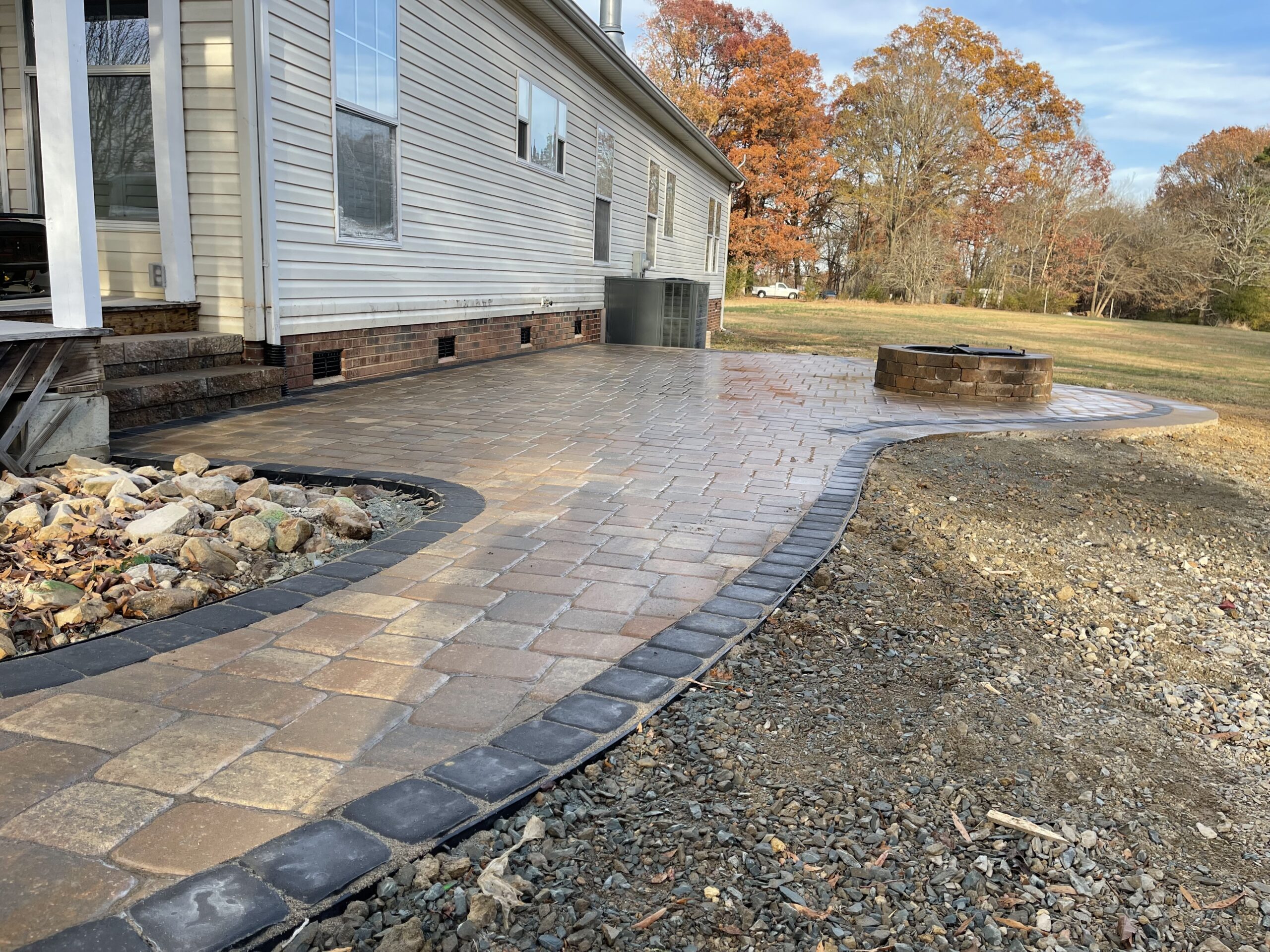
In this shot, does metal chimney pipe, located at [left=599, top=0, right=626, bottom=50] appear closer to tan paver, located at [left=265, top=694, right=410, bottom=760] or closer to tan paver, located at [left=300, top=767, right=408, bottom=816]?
tan paver, located at [left=265, top=694, right=410, bottom=760]

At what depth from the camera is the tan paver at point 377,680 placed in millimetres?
2229

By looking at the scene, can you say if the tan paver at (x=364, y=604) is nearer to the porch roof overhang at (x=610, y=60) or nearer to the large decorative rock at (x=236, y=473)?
the large decorative rock at (x=236, y=473)

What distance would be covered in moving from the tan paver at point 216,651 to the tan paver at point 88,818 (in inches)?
22.3

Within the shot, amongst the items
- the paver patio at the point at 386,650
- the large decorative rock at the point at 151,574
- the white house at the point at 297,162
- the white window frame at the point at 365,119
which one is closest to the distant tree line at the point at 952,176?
the white house at the point at 297,162

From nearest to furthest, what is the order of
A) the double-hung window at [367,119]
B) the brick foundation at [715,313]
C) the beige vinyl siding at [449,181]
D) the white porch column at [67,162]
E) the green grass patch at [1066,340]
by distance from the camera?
1. the white porch column at [67,162]
2. the beige vinyl siding at [449,181]
3. the double-hung window at [367,119]
4. the green grass patch at [1066,340]
5. the brick foundation at [715,313]

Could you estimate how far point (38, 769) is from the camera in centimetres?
183

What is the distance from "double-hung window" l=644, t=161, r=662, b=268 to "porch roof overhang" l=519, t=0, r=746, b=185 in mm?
827

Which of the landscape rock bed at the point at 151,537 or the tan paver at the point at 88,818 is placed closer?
the tan paver at the point at 88,818

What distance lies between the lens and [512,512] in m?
3.88

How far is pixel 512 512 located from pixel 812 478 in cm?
179

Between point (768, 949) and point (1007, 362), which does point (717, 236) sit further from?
point (768, 949)

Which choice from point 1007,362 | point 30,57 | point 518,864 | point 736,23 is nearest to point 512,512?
point 518,864

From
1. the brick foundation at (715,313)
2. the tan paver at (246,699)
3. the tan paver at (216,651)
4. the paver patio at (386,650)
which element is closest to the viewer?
the paver patio at (386,650)

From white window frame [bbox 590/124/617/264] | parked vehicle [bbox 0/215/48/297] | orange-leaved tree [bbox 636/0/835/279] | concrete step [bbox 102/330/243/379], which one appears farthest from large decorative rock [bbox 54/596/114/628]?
orange-leaved tree [bbox 636/0/835/279]
